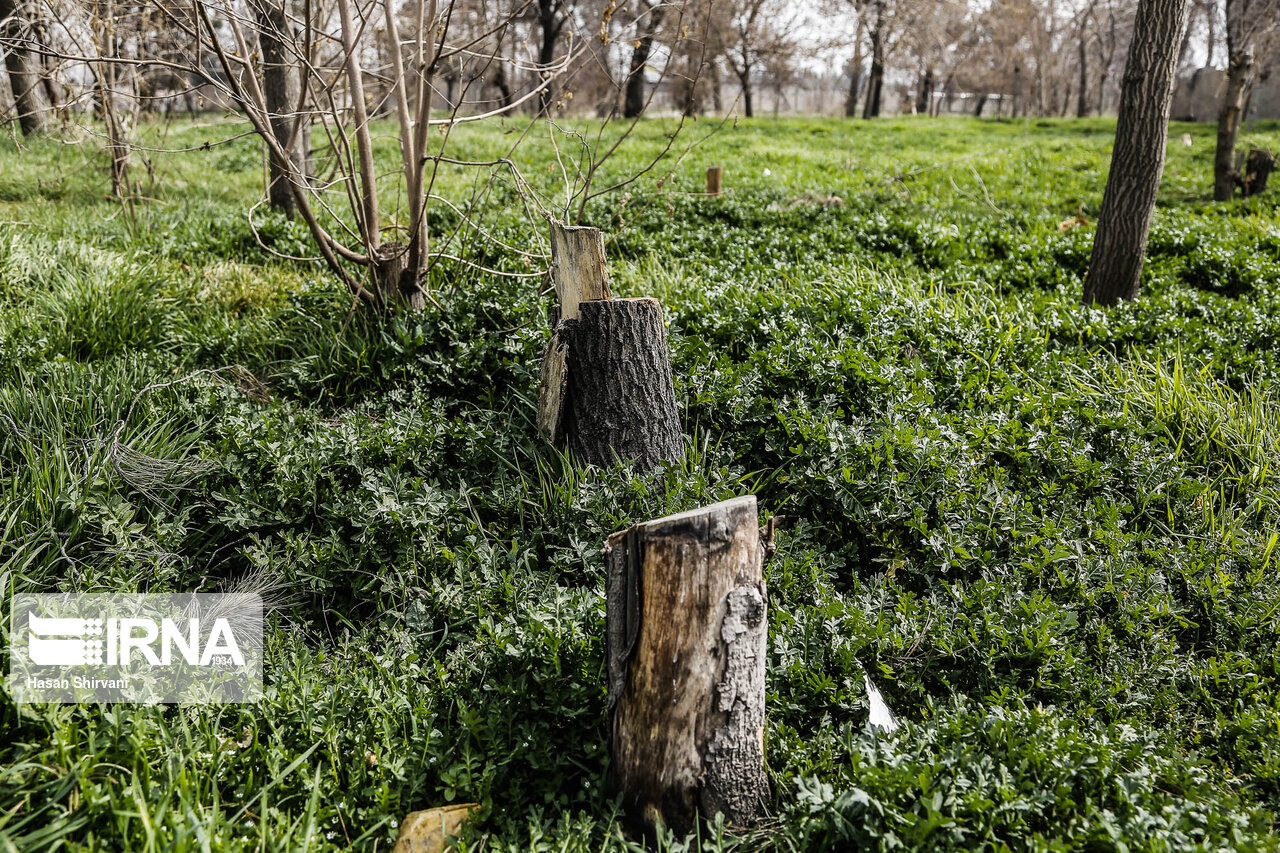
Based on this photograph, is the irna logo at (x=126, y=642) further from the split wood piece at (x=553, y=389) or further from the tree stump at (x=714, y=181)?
the tree stump at (x=714, y=181)

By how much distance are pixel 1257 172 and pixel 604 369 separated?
10752mm

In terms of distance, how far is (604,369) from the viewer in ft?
10.9

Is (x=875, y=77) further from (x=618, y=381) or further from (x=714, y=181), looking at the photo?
(x=618, y=381)

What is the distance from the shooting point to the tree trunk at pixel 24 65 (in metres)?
4.29

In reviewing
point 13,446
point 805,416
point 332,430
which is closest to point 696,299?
point 805,416

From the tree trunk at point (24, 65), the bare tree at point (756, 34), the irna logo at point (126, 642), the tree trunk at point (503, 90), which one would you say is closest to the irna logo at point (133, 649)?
the irna logo at point (126, 642)

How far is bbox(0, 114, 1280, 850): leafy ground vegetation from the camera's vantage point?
2.06 metres

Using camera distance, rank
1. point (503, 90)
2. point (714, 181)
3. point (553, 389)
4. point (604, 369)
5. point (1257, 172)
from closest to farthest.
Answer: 1. point (604, 369)
2. point (553, 389)
3. point (714, 181)
4. point (1257, 172)
5. point (503, 90)

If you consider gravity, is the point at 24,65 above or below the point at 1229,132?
above

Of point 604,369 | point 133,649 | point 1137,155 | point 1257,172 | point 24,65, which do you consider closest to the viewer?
point 133,649

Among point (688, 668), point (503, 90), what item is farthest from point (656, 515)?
point (503, 90)

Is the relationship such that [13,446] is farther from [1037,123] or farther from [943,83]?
[943,83]

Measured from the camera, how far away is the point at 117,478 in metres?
3.14

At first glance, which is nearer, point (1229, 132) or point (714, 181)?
point (714, 181)
